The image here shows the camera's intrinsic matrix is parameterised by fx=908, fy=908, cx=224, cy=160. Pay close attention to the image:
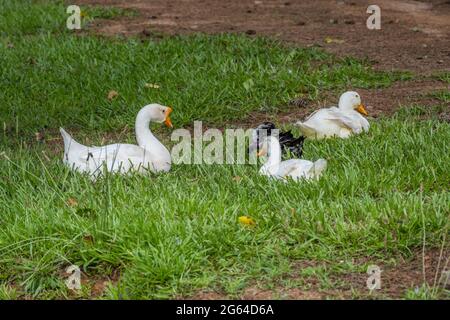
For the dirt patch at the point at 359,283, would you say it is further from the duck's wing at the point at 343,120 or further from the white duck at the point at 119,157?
the duck's wing at the point at 343,120

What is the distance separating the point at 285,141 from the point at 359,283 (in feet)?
7.03

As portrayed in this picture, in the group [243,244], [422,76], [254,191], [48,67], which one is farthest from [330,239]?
[48,67]

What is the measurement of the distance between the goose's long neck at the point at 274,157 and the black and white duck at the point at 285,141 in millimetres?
379

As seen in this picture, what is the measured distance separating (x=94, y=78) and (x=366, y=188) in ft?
13.7

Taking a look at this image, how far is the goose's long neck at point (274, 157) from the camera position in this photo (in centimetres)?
558

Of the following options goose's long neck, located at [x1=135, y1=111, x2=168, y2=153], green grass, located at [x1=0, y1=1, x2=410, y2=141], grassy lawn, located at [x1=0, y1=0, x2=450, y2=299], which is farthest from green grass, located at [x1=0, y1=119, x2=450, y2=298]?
green grass, located at [x1=0, y1=1, x2=410, y2=141]

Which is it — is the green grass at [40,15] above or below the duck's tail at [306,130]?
above

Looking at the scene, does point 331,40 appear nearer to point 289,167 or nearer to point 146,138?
point 146,138

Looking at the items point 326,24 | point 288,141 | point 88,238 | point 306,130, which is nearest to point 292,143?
point 288,141

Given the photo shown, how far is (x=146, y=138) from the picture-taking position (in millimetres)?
6125

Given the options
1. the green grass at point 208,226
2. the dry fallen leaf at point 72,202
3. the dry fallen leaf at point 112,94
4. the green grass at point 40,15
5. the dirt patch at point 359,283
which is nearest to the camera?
the dirt patch at point 359,283

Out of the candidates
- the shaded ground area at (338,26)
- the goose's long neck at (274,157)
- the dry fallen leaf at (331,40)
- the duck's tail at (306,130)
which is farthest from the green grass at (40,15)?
the goose's long neck at (274,157)

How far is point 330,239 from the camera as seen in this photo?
454 centimetres

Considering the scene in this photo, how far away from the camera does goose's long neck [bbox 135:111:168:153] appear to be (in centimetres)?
602
